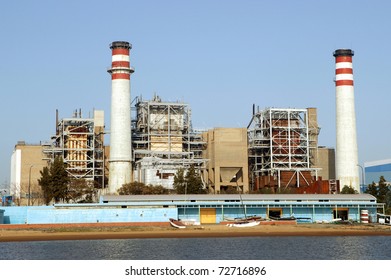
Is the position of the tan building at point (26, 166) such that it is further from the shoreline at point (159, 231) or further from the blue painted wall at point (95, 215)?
the shoreline at point (159, 231)

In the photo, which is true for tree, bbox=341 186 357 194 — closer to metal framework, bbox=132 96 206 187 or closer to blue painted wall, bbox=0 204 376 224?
blue painted wall, bbox=0 204 376 224

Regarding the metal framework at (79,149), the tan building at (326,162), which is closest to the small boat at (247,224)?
the metal framework at (79,149)

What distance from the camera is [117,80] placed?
112312 millimetres

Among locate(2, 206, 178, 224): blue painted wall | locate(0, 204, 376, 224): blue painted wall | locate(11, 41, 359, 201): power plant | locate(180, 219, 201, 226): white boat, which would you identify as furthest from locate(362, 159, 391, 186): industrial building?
locate(2, 206, 178, 224): blue painted wall

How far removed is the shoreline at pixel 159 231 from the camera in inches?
3061

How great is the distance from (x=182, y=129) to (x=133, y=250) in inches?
2682

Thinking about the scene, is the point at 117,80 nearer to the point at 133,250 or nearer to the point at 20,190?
the point at 20,190

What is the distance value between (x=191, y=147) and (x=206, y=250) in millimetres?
70740

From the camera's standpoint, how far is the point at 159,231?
81688mm

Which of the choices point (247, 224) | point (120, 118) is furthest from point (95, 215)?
point (120, 118)

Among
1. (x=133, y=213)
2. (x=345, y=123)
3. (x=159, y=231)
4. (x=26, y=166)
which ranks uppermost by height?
(x=345, y=123)

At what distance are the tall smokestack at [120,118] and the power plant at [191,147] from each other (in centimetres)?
16

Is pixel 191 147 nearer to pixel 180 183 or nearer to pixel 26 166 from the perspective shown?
pixel 180 183

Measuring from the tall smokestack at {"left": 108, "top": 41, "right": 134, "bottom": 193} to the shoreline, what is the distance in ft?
90.4
